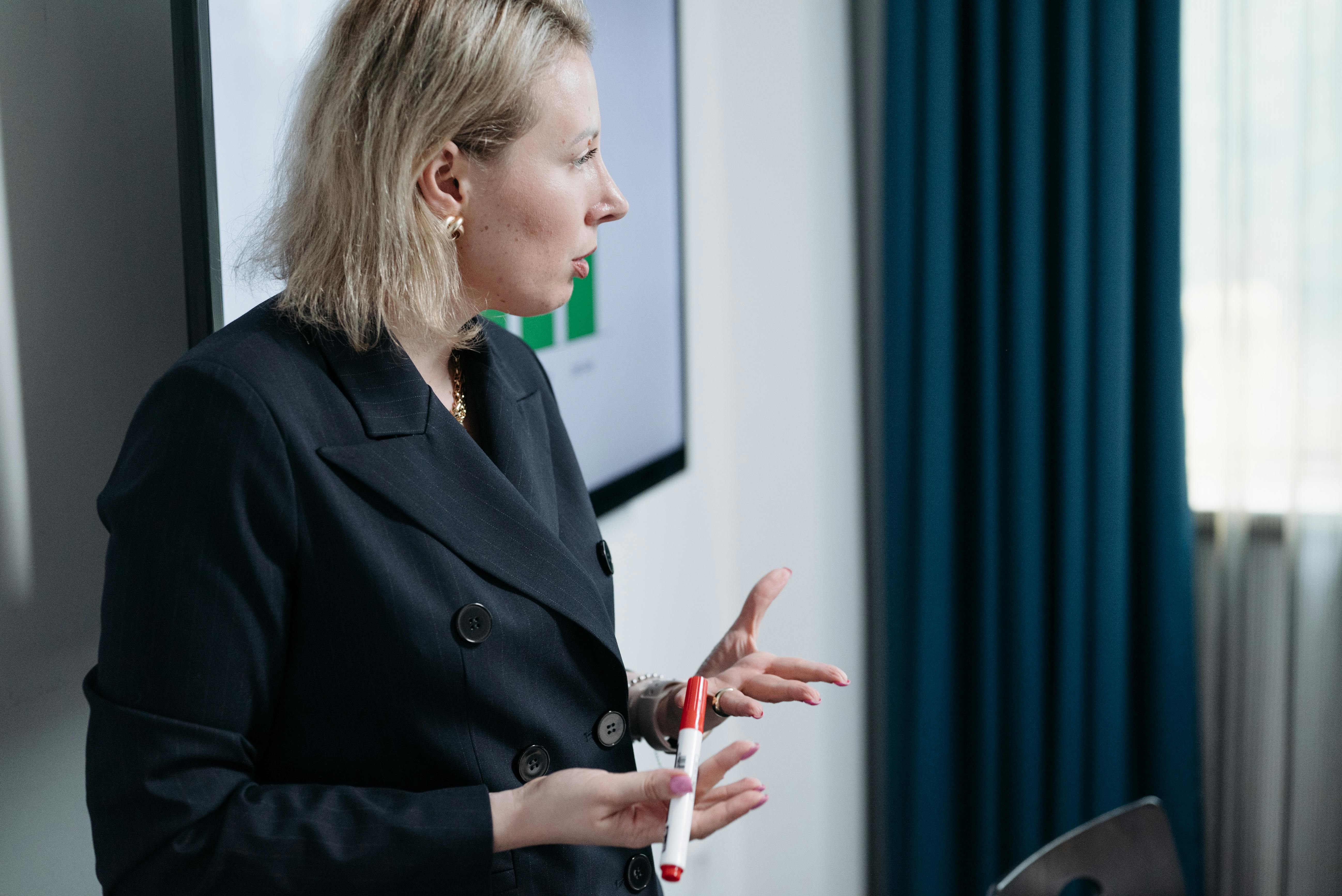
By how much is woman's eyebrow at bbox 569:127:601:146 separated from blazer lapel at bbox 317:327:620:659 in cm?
22

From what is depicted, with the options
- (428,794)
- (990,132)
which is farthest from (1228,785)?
(428,794)

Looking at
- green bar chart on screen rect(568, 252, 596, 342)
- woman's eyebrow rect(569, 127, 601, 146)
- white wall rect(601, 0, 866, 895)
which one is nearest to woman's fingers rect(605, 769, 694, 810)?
woman's eyebrow rect(569, 127, 601, 146)

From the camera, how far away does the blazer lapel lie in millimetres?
762

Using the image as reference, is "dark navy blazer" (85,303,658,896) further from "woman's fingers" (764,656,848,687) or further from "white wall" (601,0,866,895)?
"white wall" (601,0,866,895)

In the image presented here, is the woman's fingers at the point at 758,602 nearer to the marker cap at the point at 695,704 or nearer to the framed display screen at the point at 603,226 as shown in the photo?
the marker cap at the point at 695,704

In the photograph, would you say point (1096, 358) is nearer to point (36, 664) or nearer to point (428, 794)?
point (428, 794)

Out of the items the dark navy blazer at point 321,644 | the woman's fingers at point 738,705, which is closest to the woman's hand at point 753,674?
the woman's fingers at point 738,705

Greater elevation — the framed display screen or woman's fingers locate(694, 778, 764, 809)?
the framed display screen

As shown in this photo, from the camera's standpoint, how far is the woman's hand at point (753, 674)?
866 mm

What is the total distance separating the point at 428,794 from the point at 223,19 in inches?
23.0

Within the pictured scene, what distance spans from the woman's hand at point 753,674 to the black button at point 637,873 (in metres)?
0.12

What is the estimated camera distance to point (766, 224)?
2127 millimetres

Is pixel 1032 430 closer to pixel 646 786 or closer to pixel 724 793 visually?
pixel 724 793

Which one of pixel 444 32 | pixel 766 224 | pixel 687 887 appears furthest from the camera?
pixel 766 224
